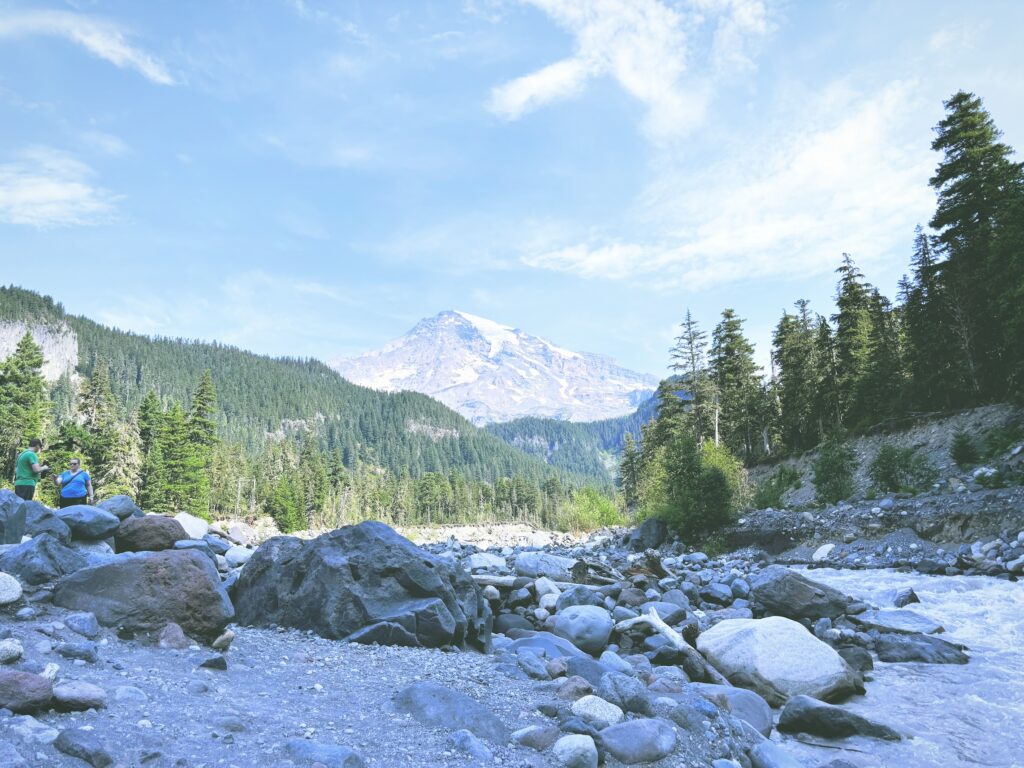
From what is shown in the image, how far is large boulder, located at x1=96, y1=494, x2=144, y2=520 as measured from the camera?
9391mm

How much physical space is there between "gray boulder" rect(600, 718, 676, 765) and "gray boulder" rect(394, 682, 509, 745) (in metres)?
0.92

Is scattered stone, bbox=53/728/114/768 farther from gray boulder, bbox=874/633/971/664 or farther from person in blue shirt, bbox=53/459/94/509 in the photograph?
gray boulder, bbox=874/633/971/664

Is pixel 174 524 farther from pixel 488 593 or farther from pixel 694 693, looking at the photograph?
pixel 694 693

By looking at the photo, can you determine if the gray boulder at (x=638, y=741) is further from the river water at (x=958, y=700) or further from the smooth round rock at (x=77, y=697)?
the smooth round rock at (x=77, y=697)

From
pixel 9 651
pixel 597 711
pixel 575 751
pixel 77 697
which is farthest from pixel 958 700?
pixel 9 651

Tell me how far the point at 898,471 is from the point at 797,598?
63.5 feet

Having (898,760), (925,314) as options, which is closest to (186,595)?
(898,760)

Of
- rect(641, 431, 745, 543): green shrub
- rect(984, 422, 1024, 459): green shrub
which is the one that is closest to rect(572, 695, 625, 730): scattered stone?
rect(984, 422, 1024, 459): green shrub

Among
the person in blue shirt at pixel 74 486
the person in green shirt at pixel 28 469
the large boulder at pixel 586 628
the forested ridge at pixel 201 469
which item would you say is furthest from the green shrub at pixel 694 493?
the forested ridge at pixel 201 469

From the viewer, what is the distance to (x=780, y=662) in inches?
362

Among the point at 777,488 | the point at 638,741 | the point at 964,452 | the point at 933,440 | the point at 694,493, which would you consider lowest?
the point at 638,741

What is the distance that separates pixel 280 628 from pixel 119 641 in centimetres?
278

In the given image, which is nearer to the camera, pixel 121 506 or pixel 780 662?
pixel 780 662

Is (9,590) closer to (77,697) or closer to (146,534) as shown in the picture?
(77,697)
